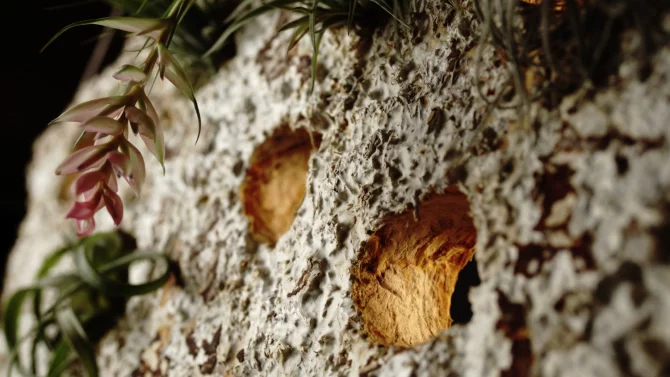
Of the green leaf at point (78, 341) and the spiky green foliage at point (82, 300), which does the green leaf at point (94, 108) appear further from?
the green leaf at point (78, 341)

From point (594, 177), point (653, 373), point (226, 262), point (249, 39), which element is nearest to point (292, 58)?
point (249, 39)

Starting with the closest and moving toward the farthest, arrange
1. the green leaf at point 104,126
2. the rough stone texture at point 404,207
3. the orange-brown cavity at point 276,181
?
the rough stone texture at point 404,207, the green leaf at point 104,126, the orange-brown cavity at point 276,181

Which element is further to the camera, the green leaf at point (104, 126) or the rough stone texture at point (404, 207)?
the green leaf at point (104, 126)

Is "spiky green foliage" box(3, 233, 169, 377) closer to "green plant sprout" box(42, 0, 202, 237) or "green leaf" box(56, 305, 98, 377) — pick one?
"green leaf" box(56, 305, 98, 377)

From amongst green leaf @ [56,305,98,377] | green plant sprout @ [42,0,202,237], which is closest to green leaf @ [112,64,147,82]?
green plant sprout @ [42,0,202,237]

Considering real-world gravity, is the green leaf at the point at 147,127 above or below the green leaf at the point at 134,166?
above

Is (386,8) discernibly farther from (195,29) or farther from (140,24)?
(195,29)

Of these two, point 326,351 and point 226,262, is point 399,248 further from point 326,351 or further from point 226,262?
point 226,262

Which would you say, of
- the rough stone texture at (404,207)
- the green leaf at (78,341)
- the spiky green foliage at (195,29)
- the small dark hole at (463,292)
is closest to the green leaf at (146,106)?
the rough stone texture at (404,207)
